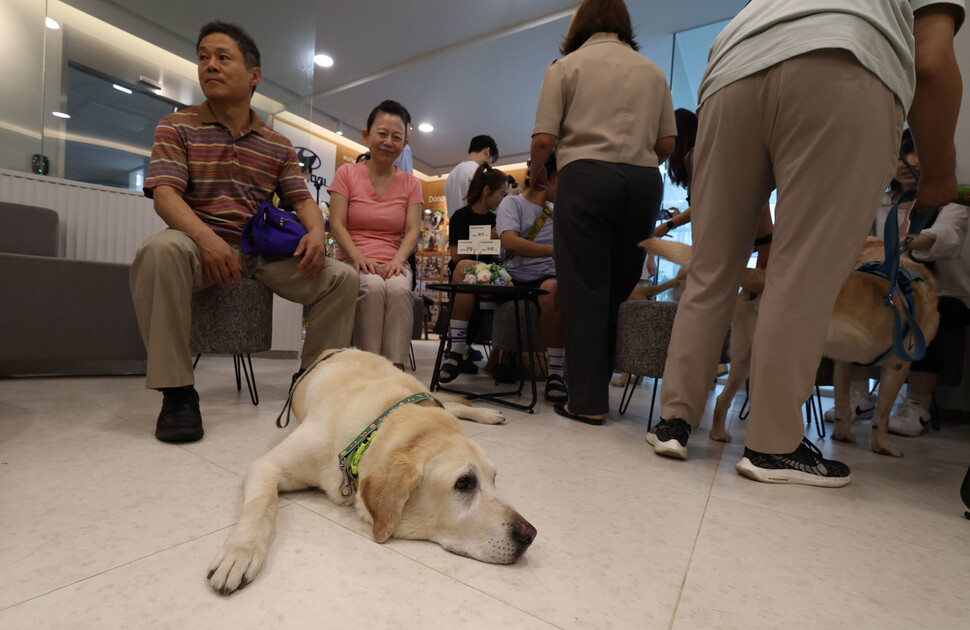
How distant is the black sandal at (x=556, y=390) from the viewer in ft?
8.96

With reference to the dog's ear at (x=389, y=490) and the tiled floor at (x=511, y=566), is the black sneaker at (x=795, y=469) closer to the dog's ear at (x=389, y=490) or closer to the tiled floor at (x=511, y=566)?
→ the tiled floor at (x=511, y=566)

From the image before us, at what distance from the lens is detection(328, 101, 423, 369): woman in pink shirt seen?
2.48m

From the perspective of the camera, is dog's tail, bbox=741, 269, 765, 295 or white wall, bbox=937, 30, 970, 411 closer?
dog's tail, bbox=741, 269, 765, 295

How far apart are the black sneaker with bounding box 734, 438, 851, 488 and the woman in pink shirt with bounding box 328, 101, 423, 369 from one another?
1688 millimetres

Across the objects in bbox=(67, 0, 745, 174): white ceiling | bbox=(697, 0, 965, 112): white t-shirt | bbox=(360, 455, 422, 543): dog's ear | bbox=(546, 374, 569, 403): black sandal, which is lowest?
bbox=(546, 374, 569, 403): black sandal

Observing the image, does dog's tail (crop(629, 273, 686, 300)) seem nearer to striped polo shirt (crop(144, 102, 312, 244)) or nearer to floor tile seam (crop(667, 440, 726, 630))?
floor tile seam (crop(667, 440, 726, 630))

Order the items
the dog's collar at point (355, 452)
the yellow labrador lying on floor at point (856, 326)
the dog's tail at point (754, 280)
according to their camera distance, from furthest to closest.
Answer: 1. the dog's tail at point (754, 280)
2. the yellow labrador lying on floor at point (856, 326)
3. the dog's collar at point (355, 452)

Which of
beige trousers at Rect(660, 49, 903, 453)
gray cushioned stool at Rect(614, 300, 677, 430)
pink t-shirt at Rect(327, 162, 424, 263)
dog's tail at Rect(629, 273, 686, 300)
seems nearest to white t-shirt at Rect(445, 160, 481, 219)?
pink t-shirt at Rect(327, 162, 424, 263)

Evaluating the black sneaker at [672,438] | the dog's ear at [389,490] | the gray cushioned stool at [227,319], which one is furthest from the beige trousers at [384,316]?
the dog's ear at [389,490]

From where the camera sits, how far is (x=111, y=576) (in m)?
0.76

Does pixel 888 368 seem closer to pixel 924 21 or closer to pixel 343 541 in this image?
pixel 924 21

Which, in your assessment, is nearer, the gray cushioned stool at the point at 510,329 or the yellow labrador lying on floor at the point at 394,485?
the yellow labrador lying on floor at the point at 394,485

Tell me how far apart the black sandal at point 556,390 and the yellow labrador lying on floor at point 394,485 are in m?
1.73

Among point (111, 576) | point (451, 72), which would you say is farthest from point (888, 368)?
point (451, 72)
